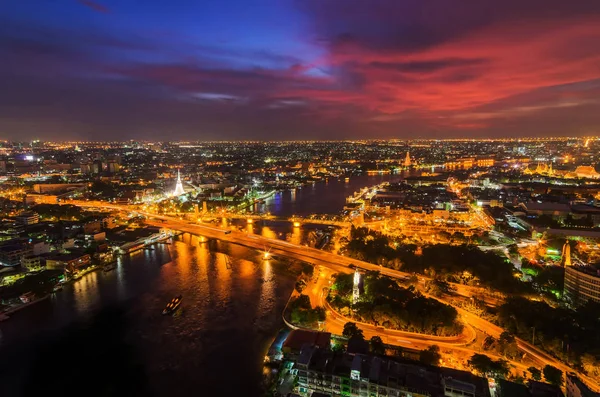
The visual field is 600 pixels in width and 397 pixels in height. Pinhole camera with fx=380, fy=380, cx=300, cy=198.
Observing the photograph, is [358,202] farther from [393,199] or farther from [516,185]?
[516,185]

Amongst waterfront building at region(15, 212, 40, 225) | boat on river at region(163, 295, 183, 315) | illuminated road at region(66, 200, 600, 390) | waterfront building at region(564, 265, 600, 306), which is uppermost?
waterfront building at region(564, 265, 600, 306)

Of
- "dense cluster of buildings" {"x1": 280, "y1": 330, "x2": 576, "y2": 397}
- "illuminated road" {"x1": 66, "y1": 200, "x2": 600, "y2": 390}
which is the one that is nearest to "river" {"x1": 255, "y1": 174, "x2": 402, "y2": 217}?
"illuminated road" {"x1": 66, "y1": 200, "x2": 600, "y2": 390}

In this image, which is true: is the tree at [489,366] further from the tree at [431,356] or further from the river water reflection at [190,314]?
the river water reflection at [190,314]

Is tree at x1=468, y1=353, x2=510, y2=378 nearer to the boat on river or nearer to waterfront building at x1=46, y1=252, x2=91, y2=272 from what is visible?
the boat on river

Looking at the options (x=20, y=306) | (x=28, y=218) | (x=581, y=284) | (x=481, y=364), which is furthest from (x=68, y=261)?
(x=581, y=284)

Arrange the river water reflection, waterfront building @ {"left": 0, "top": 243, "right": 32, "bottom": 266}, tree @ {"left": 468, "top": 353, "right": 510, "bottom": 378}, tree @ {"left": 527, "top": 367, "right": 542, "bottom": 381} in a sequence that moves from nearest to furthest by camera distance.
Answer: tree @ {"left": 527, "top": 367, "right": 542, "bottom": 381} → tree @ {"left": 468, "top": 353, "right": 510, "bottom": 378} → the river water reflection → waterfront building @ {"left": 0, "top": 243, "right": 32, "bottom": 266}

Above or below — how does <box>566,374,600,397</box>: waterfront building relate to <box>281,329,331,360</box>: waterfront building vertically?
above

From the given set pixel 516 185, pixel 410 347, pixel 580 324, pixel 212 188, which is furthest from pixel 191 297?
pixel 516 185
